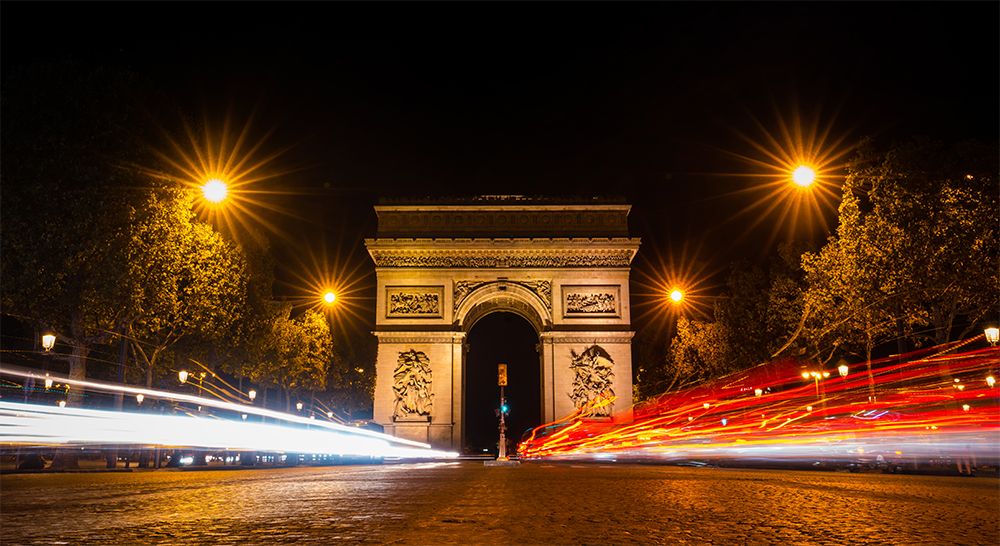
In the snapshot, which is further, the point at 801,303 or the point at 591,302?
the point at 591,302

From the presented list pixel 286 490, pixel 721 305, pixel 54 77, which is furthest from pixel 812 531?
pixel 721 305

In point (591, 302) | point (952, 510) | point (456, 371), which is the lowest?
point (952, 510)

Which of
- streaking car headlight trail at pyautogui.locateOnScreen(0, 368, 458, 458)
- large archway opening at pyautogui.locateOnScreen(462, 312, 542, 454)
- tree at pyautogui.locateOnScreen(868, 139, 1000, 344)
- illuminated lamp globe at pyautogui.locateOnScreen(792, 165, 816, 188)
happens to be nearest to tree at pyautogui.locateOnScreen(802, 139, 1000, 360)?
tree at pyautogui.locateOnScreen(868, 139, 1000, 344)

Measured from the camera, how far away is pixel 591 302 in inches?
1635

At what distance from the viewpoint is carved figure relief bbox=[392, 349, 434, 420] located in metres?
40.4

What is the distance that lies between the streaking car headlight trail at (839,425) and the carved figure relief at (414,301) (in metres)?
Result: 8.45

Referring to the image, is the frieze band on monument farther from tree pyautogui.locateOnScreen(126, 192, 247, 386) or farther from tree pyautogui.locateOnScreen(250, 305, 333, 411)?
tree pyautogui.locateOnScreen(126, 192, 247, 386)

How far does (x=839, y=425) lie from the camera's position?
24.9 metres

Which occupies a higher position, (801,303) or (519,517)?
(801,303)

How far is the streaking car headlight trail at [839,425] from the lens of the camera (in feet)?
67.2

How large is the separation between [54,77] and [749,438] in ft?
79.6

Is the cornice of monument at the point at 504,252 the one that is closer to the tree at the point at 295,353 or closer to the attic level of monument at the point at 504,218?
Result: the attic level of monument at the point at 504,218

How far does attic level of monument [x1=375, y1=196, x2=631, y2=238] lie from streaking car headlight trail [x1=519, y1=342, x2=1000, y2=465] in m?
9.38

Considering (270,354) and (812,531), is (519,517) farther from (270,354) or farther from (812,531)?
(270,354)
